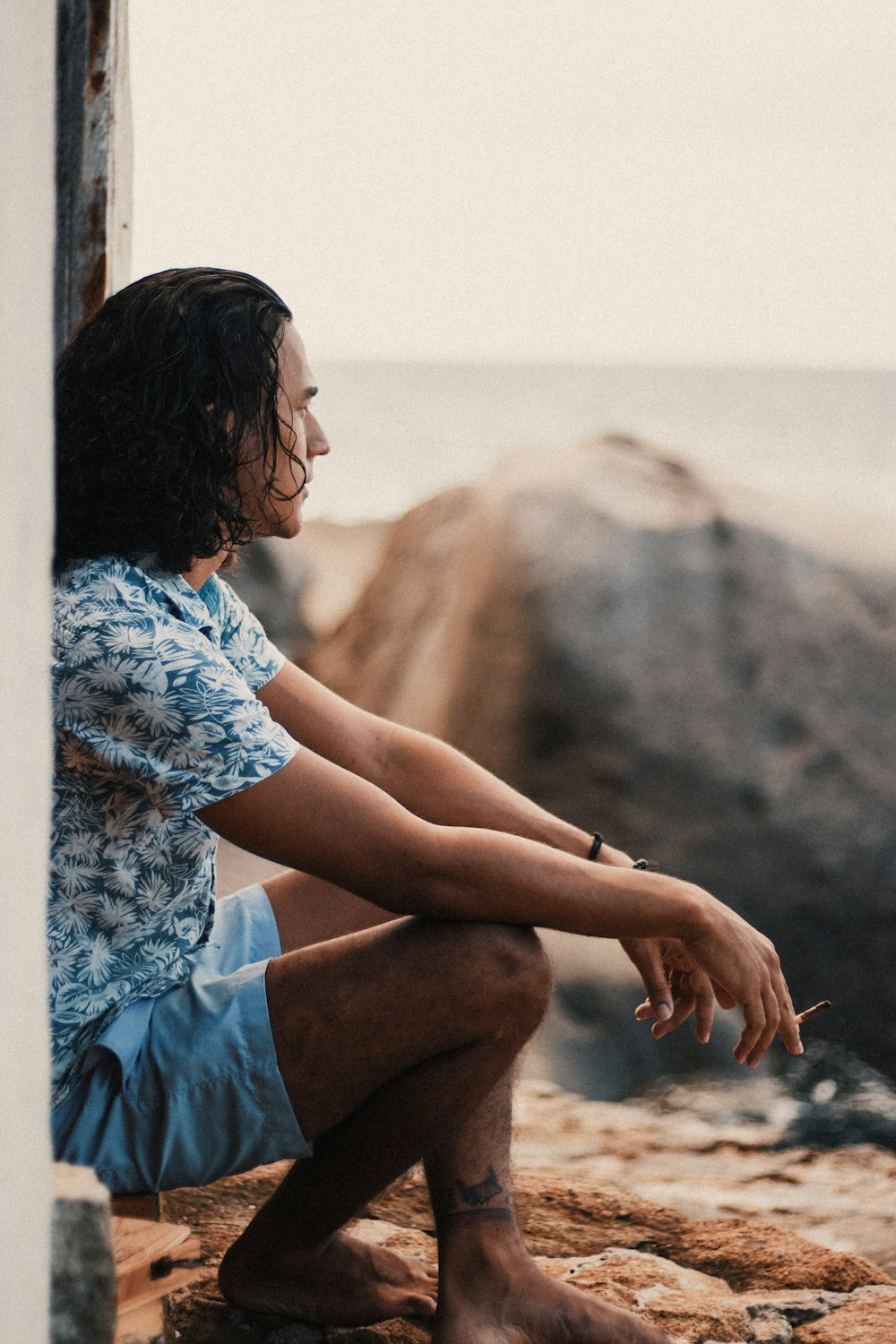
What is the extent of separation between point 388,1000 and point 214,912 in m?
0.37

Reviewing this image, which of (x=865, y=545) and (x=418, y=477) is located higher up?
(x=865, y=545)

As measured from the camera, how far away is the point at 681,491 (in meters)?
4.73

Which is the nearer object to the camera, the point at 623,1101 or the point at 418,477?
the point at 623,1101

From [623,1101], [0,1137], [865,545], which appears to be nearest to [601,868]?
[0,1137]

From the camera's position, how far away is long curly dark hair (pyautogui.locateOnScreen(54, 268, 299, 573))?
1800 millimetres

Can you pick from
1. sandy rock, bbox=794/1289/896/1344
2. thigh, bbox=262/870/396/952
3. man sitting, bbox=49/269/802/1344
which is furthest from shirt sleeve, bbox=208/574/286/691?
sandy rock, bbox=794/1289/896/1344

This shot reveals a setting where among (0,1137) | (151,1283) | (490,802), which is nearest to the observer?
(0,1137)

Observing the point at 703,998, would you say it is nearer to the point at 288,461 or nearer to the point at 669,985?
the point at 669,985

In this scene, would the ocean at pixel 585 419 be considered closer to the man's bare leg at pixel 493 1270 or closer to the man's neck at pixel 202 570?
the man's neck at pixel 202 570

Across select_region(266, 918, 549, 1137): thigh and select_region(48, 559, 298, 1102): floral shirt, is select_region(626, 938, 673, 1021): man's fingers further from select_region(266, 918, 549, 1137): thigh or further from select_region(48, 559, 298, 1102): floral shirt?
select_region(48, 559, 298, 1102): floral shirt

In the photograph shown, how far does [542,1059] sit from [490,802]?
148 centimetres

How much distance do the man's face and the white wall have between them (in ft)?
2.68

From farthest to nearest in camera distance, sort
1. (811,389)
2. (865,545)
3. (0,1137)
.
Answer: (811,389) < (865,545) < (0,1137)

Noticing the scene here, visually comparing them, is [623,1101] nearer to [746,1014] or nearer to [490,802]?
[490,802]
